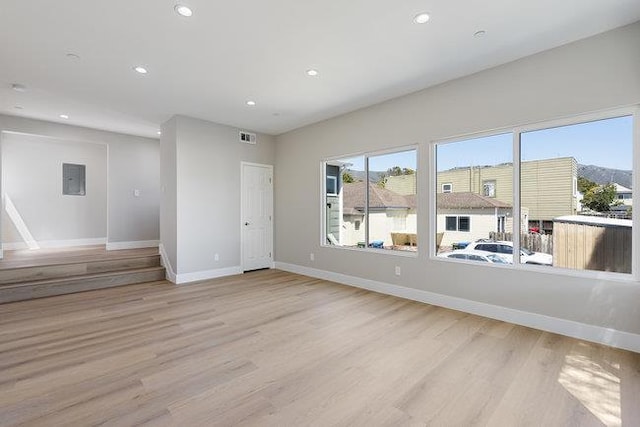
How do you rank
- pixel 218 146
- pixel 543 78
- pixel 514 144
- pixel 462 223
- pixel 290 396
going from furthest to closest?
1. pixel 218 146
2. pixel 462 223
3. pixel 514 144
4. pixel 543 78
5. pixel 290 396

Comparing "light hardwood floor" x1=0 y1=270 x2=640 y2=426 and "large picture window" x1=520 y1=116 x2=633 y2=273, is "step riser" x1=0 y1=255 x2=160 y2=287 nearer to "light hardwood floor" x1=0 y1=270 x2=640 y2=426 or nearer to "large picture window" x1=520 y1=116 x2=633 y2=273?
"light hardwood floor" x1=0 y1=270 x2=640 y2=426

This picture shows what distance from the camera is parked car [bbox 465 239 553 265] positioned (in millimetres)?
3213

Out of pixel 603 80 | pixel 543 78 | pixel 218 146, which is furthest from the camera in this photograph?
pixel 218 146

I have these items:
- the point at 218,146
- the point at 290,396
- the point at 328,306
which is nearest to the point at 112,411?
the point at 290,396

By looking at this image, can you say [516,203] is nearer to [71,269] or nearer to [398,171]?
[398,171]

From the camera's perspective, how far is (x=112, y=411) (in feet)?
6.11

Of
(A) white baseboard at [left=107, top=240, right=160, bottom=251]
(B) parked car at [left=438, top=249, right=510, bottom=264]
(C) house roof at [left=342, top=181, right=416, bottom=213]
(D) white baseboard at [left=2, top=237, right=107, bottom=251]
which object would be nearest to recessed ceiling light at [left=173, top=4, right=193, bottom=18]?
(C) house roof at [left=342, top=181, right=416, bottom=213]

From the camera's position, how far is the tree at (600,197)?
9.40ft

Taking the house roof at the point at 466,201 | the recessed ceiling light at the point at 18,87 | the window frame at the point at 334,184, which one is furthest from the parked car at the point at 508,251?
the recessed ceiling light at the point at 18,87

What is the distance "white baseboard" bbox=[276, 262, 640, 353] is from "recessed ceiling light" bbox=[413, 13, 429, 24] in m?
3.11

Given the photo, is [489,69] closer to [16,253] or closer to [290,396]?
[290,396]

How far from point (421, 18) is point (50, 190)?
332 inches

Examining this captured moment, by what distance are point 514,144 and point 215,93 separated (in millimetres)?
3909

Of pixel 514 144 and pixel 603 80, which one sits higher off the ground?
pixel 603 80
